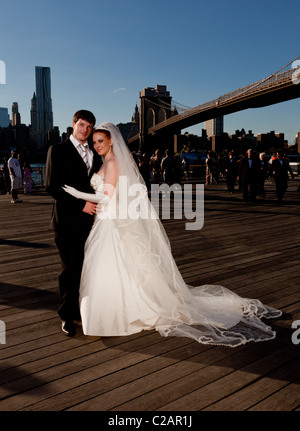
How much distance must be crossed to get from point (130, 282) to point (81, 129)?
3.97 feet

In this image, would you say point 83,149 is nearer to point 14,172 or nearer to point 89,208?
point 89,208

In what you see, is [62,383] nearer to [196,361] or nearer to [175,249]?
[196,361]

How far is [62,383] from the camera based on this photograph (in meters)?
2.07

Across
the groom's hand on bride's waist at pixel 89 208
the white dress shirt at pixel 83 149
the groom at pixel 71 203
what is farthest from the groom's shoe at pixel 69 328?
the white dress shirt at pixel 83 149

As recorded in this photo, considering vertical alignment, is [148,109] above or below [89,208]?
above

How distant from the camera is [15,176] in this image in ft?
33.0

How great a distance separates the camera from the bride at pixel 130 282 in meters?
2.63

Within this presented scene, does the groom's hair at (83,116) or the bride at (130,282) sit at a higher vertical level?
the groom's hair at (83,116)

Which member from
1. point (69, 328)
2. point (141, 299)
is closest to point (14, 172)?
point (69, 328)

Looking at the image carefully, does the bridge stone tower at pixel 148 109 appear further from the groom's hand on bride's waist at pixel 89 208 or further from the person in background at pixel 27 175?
the groom's hand on bride's waist at pixel 89 208

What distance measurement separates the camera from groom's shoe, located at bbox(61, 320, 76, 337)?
2664 mm

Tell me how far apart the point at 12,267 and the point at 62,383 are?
2575 mm

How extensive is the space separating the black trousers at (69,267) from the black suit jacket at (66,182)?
0.20 ft

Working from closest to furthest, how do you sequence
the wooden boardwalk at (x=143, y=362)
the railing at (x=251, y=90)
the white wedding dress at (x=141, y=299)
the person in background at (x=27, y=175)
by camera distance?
the wooden boardwalk at (x=143, y=362), the white wedding dress at (x=141, y=299), the person in background at (x=27, y=175), the railing at (x=251, y=90)
